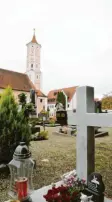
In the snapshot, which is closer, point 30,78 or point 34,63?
A: point 30,78

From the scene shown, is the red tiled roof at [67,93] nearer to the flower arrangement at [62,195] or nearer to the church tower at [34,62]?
the church tower at [34,62]

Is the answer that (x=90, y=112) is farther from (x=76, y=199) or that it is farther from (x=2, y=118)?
(x=2, y=118)

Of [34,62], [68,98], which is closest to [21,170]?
[68,98]

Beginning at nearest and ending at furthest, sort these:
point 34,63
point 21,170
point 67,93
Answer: point 21,170, point 67,93, point 34,63

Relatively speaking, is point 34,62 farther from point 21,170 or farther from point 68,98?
point 21,170

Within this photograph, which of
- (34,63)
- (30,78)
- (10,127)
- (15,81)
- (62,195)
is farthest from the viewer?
(34,63)

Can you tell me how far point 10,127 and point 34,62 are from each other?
54.2 m

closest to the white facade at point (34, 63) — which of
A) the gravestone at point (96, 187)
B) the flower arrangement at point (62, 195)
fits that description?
the gravestone at point (96, 187)

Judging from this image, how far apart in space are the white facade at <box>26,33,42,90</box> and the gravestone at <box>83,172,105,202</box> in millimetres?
52359

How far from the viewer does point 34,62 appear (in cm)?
5709

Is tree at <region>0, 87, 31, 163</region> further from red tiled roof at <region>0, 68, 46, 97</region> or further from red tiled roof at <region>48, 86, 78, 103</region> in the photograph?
red tiled roof at <region>48, 86, 78, 103</region>

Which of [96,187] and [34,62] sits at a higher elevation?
[34,62]

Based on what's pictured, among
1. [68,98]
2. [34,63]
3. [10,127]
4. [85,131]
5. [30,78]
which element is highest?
[34,63]

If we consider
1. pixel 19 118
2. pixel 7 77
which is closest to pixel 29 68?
pixel 7 77
